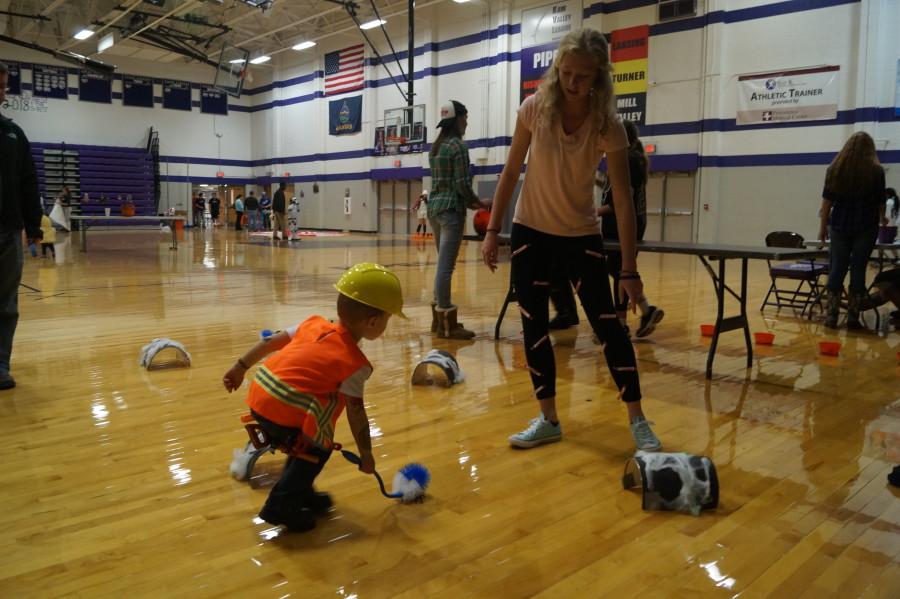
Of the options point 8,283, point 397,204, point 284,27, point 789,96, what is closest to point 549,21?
point 789,96

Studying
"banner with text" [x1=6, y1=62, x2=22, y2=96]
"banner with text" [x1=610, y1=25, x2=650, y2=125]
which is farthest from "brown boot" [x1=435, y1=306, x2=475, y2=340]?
"banner with text" [x1=6, y1=62, x2=22, y2=96]

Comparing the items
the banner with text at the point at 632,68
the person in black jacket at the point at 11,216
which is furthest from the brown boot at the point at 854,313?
the banner with text at the point at 632,68

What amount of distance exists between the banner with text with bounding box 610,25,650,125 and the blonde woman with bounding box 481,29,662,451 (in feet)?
52.2

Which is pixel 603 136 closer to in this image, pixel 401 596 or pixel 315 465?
pixel 315 465

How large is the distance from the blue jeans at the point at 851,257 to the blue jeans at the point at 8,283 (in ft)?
19.4

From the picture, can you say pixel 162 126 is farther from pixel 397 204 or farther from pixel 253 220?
pixel 397 204

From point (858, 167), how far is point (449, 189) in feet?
11.1

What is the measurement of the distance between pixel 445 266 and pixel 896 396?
9.45 feet

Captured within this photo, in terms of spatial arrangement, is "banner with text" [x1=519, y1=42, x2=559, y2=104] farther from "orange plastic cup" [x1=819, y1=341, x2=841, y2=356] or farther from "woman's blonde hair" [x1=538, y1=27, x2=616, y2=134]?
"woman's blonde hair" [x1=538, y1=27, x2=616, y2=134]

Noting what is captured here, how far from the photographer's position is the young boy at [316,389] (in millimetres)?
1987

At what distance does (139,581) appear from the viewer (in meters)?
1.72

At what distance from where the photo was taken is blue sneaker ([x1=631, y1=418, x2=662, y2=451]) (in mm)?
2643

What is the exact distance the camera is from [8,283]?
145 inches

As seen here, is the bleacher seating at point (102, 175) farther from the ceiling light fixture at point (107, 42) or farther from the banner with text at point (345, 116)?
the banner with text at point (345, 116)
